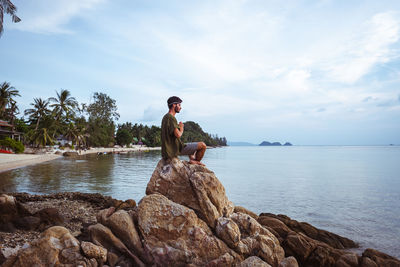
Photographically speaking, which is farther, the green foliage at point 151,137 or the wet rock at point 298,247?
the green foliage at point 151,137

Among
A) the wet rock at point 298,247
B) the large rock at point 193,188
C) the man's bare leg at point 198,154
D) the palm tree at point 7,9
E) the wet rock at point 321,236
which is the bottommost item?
the wet rock at point 321,236

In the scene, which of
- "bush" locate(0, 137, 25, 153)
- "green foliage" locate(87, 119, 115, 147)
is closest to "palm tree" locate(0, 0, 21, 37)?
"bush" locate(0, 137, 25, 153)

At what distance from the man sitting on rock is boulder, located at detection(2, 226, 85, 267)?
2.89 meters

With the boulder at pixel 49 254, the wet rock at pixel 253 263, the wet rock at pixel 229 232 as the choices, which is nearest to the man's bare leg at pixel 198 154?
the wet rock at pixel 229 232

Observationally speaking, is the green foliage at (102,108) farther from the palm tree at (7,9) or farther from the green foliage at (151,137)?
the palm tree at (7,9)

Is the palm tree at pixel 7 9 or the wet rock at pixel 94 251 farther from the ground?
the palm tree at pixel 7 9

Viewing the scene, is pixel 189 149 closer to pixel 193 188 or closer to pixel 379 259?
pixel 193 188

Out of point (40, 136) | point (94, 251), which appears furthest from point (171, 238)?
point (40, 136)

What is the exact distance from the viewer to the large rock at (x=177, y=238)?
19.7 ft

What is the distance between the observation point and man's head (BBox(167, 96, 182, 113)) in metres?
7.45

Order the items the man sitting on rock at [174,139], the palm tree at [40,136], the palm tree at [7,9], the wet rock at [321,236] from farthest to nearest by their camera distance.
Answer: the palm tree at [40,136]
the palm tree at [7,9]
the wet rock at [321,236]
the man sitting on rock at [174,139]

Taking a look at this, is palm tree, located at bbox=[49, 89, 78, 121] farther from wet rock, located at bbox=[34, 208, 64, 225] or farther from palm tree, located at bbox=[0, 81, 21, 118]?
wet rock, located at bbox=[34, 208, 64, 225]

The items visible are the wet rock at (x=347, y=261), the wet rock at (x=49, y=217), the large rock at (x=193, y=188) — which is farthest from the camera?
the wet rock at (x=49, y=217)

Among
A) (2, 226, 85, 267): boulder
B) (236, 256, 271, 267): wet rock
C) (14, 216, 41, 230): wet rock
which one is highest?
(2, 226, 85, 267): boulder
